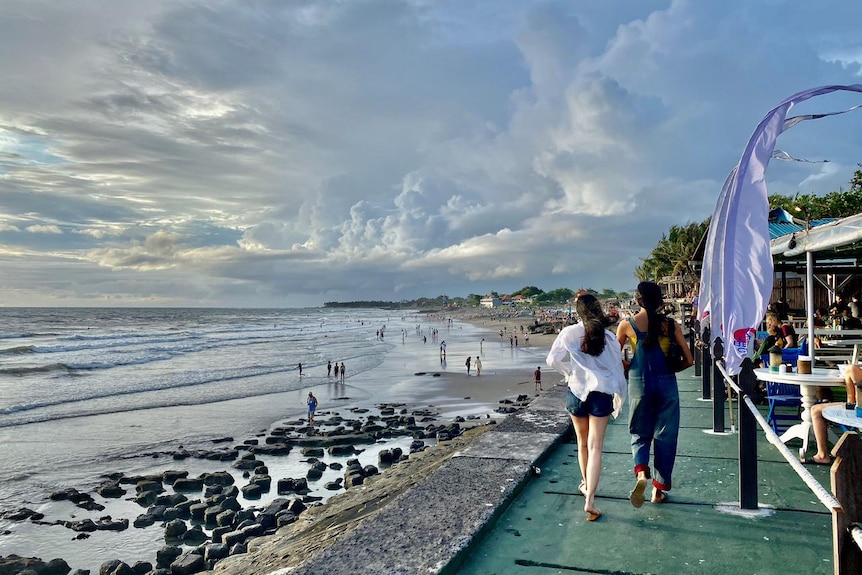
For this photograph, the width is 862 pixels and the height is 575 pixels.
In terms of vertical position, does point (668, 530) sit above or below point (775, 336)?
below

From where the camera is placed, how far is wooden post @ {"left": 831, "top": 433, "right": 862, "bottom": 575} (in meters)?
1.76

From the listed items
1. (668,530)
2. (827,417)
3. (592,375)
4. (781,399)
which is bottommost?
(668,530)

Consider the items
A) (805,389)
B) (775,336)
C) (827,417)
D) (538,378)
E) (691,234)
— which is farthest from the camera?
(691,234)

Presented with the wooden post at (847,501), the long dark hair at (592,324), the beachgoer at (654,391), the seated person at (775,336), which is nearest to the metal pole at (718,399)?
the seated person at (775,336)

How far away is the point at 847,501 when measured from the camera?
→ 70.4 inches

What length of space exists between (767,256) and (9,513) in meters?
13.0

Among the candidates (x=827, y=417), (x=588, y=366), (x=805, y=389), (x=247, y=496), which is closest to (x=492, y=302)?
(x=247, y=496)

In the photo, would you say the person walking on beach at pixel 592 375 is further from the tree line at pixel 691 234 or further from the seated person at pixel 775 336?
the tree line at pixel 691 234

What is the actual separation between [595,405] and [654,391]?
52 centimetres

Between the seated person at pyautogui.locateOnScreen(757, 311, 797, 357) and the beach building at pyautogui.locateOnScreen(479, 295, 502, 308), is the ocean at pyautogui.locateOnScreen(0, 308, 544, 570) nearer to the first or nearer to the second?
the seated person at pyautogui.locateOnScreen(757, 311, 797, 357)

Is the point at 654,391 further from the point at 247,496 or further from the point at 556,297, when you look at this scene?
the point at 556,297

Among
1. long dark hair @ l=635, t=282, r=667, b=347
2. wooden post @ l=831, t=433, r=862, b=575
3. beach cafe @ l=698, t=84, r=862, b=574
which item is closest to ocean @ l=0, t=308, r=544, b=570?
long dark hair @ l=635, t=282, r=667, b=347

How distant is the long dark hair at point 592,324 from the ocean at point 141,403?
8.08 meters

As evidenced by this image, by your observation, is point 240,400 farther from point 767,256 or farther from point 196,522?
point 767,256
